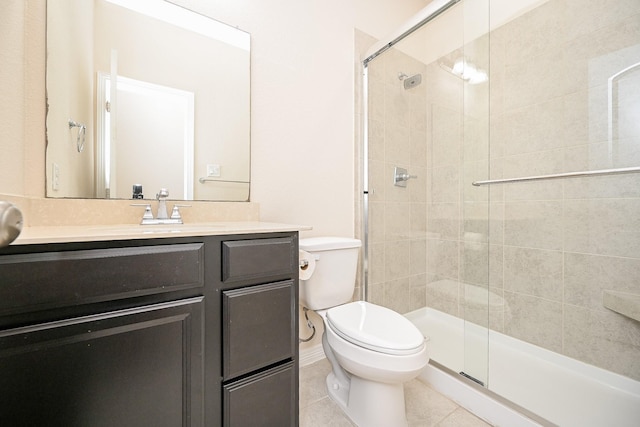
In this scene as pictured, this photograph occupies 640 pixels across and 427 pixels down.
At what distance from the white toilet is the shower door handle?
66 cm

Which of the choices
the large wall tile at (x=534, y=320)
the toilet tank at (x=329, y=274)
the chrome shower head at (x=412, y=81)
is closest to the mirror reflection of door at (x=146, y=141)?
→ the toilet tank at (x=329, y=274)

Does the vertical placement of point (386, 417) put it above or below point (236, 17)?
below

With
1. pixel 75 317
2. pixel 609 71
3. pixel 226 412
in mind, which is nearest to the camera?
pixel 75 317

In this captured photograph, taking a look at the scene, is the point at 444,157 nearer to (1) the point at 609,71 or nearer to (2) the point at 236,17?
(1) the point at 609,71

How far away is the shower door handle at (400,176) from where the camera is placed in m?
1.88

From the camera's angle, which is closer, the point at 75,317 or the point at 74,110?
the point at 75,317

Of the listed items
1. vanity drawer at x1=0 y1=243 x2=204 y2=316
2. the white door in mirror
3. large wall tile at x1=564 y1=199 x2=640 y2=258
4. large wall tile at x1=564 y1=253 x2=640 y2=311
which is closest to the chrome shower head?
large wall tile at x1=564 y1=199 x2=640 y2=258

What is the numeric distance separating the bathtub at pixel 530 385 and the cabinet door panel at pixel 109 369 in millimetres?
1194

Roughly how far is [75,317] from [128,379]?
0.21 m

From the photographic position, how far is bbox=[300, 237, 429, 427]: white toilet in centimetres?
100

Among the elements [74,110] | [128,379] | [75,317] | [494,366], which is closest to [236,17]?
[74,110]

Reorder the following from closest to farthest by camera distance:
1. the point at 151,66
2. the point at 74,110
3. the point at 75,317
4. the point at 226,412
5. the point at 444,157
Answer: the point at 75,317, the point at 226,412, the point at 74,110, the point at 151,66, the point at 444,157

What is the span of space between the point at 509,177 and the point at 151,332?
6.53ft

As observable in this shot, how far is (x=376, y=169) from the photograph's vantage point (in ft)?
6.12
